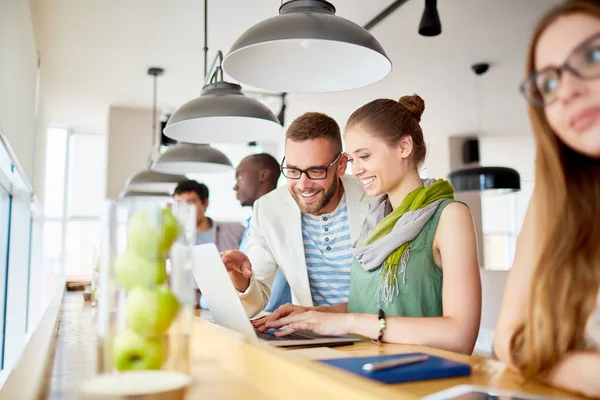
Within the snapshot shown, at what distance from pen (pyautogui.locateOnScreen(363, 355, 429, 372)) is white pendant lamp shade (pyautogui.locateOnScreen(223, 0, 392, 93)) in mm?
869

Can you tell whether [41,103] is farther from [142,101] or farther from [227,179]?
[227,179]

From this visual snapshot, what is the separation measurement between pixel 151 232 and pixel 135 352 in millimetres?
185

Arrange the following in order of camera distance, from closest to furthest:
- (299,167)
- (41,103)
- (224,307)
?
(224,307) < (299,167) < (41,103)

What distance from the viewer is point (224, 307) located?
1.45 meters

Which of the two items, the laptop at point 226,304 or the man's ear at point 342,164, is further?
the man's ear at point 342,164

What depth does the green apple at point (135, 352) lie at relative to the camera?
0.85 meters

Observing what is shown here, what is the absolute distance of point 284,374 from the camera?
88 centimetres

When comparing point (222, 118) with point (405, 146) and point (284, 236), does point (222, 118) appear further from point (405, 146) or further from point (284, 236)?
point (405, 146)

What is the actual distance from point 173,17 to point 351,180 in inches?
108

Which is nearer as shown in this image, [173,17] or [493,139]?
[173,17]

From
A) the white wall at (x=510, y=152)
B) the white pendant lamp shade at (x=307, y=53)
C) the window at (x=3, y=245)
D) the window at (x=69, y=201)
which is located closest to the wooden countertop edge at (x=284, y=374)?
the white pendant lamp shade at (x=307, y=53)

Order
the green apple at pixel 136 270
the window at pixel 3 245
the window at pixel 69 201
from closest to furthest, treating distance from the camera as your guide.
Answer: the green apple at pixel 136 270 → the window at pixel 3 245 → the window at pixel 69 201

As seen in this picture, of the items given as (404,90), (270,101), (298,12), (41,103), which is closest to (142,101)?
(41,103)

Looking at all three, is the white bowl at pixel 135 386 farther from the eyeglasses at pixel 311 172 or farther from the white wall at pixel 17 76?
the white wall at pixel 17 76
